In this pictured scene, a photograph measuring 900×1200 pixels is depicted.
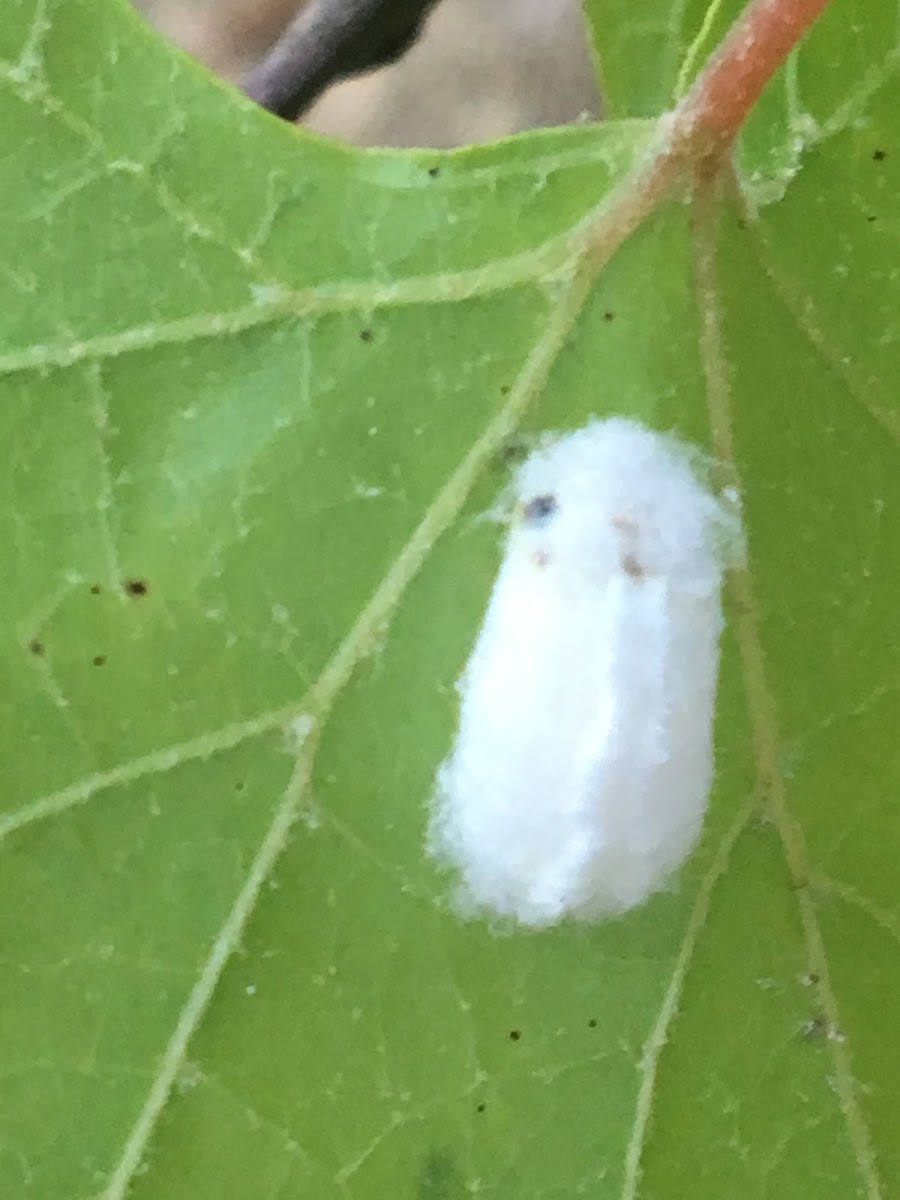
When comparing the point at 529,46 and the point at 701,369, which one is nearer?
the point at 701,369

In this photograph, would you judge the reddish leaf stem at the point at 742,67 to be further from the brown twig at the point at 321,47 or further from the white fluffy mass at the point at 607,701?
the brown twig at the point at 321,47

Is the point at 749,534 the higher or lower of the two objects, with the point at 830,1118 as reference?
higher

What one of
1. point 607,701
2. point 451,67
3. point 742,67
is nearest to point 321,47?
point 742,67

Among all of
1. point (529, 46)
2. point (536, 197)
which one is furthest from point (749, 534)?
point (529, 46)

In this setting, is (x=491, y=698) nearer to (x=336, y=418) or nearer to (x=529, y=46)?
(x=336, y=418)

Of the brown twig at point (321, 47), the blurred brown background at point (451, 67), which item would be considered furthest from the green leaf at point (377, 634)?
the blurred brown background at point (451, 67)

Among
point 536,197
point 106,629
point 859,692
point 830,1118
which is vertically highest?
point 536,197

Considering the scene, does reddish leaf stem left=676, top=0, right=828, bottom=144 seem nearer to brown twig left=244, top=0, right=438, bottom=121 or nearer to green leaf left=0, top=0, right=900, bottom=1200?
green leaf left=0, top=0, right=900, bottom=1200
